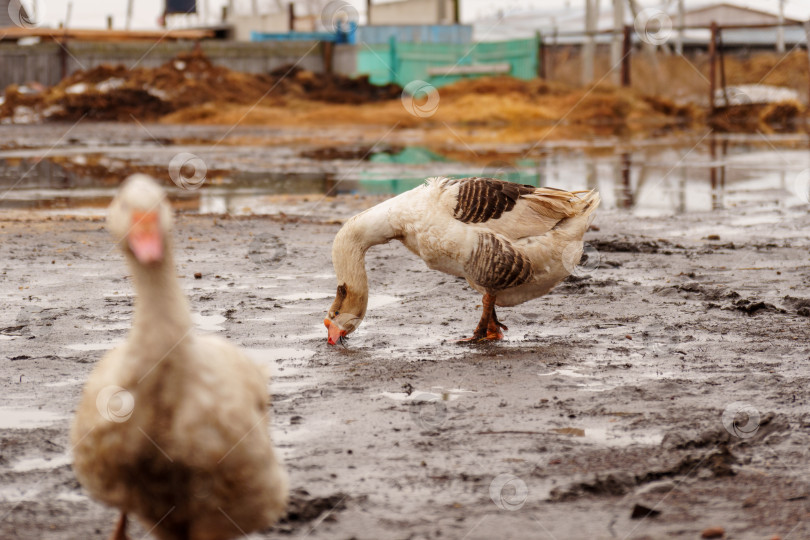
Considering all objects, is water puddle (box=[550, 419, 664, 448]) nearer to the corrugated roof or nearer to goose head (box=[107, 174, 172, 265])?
goose head (box=[107, 174, 172, 265])

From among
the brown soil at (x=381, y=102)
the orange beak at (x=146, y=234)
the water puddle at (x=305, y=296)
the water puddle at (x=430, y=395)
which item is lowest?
the water puddle at (x=430, y=395)

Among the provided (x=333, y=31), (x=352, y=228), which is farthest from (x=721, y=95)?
(x=352, y=228)

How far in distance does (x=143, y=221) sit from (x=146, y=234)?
41mm

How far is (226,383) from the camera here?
3.16 meters

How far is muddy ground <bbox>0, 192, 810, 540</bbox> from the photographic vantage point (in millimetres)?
3895

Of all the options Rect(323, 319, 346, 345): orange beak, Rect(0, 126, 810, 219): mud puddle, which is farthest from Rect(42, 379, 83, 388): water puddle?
Rect(0, 126, 810, 219): mud puddle

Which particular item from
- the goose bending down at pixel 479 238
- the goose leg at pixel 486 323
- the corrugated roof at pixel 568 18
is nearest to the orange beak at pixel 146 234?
the goose bending down at pixel 479 238

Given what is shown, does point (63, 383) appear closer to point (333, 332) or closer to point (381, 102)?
point (333, 332)

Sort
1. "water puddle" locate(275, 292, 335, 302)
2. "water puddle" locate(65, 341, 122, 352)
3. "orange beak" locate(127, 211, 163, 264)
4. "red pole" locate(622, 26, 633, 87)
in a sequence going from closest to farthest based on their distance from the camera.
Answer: "orange beak" locate(127, 211, 163, 264) → "water puddle" locate(65, 341, 122, 352) → "water puddle" locate(275, 292, 335, 302) → "red pole" locate(622, 26, 633, 87)

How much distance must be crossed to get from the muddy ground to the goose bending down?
35 cm

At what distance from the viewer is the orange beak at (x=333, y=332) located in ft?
21.4

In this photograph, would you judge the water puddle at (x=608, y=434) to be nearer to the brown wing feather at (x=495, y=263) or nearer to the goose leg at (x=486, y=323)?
the brown wing feather at (x=495, y=263)

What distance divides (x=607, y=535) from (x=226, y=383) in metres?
1.58

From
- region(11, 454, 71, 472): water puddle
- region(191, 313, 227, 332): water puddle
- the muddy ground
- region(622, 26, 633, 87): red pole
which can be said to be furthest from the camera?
region(622, 26, 633, 87): red pole
